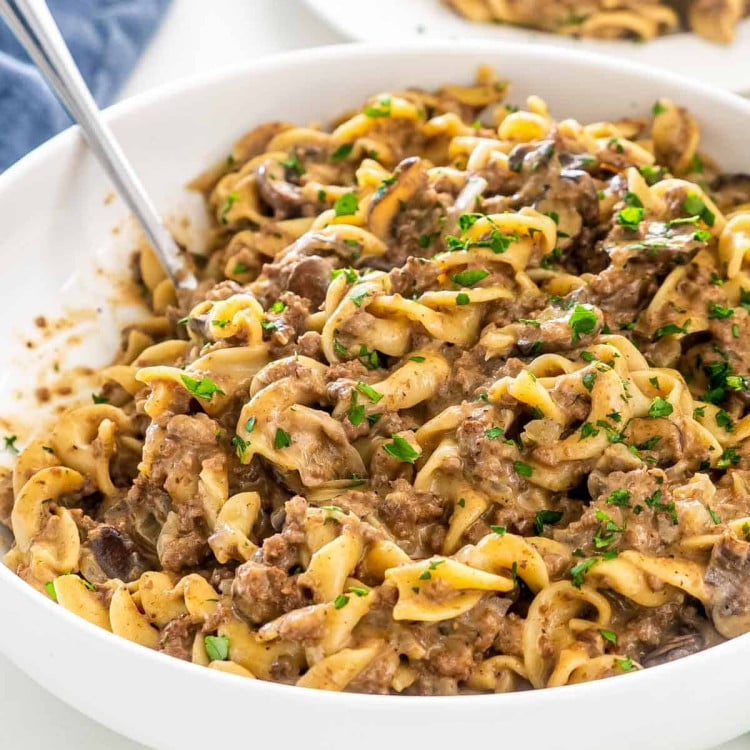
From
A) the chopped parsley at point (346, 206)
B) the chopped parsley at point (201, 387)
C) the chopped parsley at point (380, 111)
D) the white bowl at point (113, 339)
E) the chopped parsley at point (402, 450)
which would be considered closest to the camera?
the white bowl at point (113, 339)

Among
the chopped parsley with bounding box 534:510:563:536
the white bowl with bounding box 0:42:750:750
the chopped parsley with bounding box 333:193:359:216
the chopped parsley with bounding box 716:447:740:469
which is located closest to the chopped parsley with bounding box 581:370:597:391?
the chopped parsley with bounding box 534:510:563:536

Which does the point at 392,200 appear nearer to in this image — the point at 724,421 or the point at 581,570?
the point at 724,421

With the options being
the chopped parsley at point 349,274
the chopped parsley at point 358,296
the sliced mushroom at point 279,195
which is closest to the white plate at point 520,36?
the sliced mushroom at point 279,195

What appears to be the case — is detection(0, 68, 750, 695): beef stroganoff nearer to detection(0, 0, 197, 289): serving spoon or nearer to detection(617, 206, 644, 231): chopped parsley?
detection(617, 206, 644, 231): chopped parsley

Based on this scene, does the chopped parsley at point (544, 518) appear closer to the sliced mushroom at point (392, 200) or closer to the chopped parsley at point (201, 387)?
the chopped parsley at point (201, 387)

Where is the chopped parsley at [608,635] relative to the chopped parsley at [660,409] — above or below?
below

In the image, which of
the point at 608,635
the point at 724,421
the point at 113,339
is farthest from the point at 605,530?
the point at 113,339
